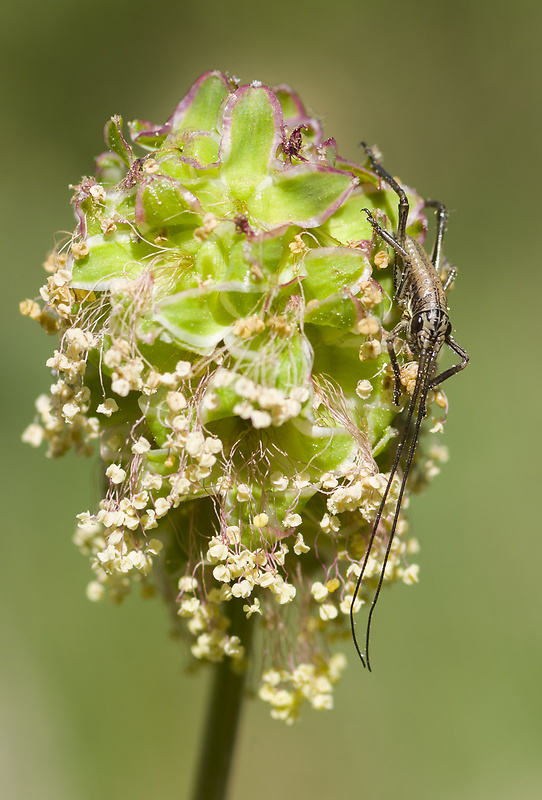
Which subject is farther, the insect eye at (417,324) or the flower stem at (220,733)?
the flower stem at (220,733)

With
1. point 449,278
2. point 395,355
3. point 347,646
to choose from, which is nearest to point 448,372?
point 395,355

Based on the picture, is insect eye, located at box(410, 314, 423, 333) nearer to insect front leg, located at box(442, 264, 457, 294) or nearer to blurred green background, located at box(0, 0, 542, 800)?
insect front leg, located at box(442, 264, 457, 294)

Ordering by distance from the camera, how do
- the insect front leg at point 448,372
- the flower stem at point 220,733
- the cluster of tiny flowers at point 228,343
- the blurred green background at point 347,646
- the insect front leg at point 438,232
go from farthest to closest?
the blurred green background at point 347,646
the flower stem at point 220,733
the insect front leg at point 438,232
the insect front leg at point 448,372
the cluster of tiny flowers at point 228,343

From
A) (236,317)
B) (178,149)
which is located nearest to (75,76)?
(178,149)

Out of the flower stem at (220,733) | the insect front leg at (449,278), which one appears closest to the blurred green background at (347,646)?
the flower stem at (220,733)

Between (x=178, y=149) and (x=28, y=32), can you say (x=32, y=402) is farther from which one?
(x=28, y=32)

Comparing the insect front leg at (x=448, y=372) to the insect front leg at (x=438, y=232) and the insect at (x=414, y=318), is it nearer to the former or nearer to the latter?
the insect at (x=414, y=318)

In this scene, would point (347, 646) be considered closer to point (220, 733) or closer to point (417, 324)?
point (220, 733)

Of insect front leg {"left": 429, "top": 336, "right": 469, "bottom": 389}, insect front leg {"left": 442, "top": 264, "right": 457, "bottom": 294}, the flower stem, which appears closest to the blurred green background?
the flower stem
